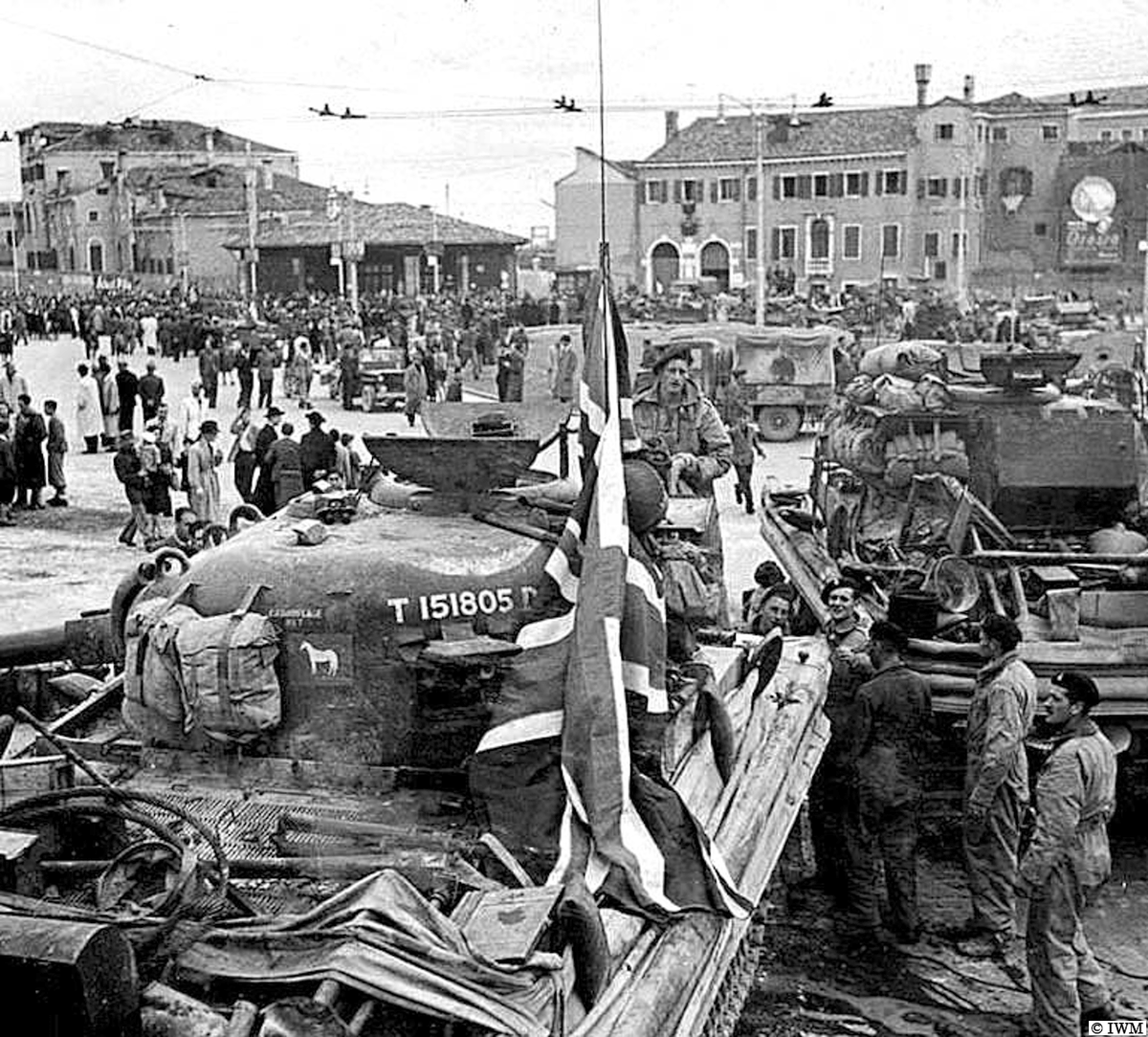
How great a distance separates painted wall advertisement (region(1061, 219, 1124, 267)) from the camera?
218 feet

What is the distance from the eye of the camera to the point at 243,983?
161 inches

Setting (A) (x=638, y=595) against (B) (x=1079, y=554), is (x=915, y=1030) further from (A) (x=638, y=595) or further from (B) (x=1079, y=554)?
(B) (x=1079, y=554)

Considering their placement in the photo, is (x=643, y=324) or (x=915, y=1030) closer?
(x=915, y=1030)

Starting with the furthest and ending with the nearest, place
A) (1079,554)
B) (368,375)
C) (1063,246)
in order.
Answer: (1063,246), (368,375), (1079,554)

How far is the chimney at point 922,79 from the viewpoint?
189ft

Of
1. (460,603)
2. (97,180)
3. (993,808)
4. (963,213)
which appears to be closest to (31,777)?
(460,603)

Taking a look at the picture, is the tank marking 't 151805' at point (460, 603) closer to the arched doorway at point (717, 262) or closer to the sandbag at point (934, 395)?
the sandbag at point (934, 395)

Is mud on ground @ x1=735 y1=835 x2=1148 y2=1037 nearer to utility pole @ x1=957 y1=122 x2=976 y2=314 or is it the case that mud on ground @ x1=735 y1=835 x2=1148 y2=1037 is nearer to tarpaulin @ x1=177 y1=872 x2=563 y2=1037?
tarpaulin @ x1=177 y1=872 x2=563 y2=1037

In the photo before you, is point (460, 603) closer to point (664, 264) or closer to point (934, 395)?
point (934, 395)

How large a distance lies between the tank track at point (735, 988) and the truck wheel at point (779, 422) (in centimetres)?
1919

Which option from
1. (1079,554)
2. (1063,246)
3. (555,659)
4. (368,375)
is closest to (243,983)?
(555,659)

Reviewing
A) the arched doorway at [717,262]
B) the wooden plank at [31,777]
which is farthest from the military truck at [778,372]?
the arched doorway at [717,262]

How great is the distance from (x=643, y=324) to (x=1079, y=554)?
22480mm

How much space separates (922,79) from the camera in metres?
58.2
